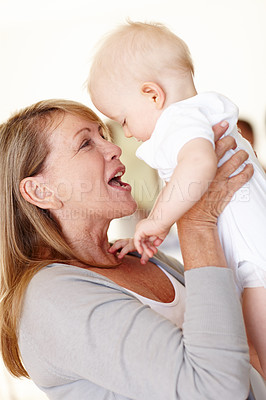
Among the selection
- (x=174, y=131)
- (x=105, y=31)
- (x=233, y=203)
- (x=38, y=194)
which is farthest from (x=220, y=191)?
(x=105, y=31)

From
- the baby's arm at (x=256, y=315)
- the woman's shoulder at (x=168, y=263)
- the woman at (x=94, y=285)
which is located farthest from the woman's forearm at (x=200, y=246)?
the woman's shoulder at (x=168, y=263)

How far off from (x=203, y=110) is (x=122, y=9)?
12.4 feet

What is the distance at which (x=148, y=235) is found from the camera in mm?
Answer: 1090

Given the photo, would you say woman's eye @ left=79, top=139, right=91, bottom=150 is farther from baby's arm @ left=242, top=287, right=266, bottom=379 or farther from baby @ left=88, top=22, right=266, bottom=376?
baby's arm @ left=242, top=287, right=266, bottom=379

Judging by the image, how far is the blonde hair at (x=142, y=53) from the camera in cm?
113

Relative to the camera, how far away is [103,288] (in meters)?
1.06

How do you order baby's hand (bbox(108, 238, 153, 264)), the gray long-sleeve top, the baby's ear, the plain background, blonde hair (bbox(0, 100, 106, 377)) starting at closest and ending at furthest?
the gray long-sleeve top
the baby's ear
blonde hair (bbox(0, 100, 106, 377))
baby's hand (bbox(108, 238, 153, 264))
the plain background

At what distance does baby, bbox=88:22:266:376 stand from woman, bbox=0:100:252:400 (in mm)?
64

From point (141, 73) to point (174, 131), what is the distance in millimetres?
202

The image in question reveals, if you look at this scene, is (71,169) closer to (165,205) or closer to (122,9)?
(165,205)

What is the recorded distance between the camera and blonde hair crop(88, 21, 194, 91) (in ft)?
3.69

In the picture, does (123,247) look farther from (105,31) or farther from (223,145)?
(105,31)

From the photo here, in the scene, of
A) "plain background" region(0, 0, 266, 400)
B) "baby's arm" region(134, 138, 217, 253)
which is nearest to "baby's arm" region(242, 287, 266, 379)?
"baby's arm" region(134, 138, 217, 253)

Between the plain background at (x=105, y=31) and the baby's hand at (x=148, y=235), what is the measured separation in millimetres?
3399
